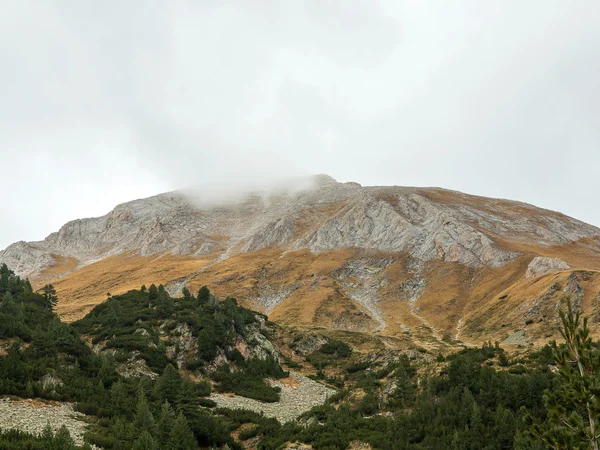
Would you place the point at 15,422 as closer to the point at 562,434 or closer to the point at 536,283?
the point at 562,434

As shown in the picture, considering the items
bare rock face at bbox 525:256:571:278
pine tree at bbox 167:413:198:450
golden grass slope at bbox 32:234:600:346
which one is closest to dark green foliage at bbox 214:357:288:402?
pine tree at bbox 167:413:198:450

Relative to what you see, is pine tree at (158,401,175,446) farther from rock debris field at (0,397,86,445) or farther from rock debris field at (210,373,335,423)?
rock debris field at (210,373,335,423)

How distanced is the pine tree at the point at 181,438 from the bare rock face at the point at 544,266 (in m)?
82.7

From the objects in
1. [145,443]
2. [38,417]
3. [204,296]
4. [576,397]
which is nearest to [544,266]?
[204,296]

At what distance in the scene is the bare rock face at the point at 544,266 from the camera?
84.8 m

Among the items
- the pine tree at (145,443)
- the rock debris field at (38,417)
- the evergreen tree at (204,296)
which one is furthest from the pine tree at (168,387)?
the evergreen tree at (204,296)

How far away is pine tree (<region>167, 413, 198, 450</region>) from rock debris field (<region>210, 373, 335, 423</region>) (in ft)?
38.5

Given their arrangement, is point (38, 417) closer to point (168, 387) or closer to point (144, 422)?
point (144, 422)

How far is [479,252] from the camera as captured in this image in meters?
111

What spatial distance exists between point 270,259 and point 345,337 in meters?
75.1

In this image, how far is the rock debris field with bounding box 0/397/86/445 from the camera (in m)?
21.0

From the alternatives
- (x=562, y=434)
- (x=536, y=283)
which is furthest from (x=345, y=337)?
(x=562, y=434)

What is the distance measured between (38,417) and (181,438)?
8.41 meters

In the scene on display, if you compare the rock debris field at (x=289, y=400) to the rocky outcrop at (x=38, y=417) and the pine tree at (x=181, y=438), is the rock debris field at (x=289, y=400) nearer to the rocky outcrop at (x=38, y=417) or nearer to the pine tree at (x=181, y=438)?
the pine tree at (x=181, y=438)
